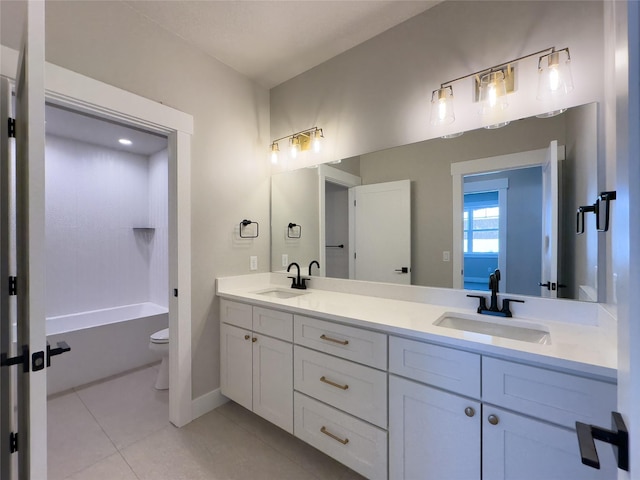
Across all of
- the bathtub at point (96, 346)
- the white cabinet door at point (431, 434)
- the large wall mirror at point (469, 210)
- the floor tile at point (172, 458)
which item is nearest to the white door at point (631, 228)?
the white cabinet door at point (431, 434)

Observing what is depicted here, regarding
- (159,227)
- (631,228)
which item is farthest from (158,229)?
(631,228)

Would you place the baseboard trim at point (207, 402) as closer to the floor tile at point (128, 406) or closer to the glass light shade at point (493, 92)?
the floor tile at point (128, 406)

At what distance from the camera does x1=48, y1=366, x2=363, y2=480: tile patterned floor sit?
64.2 inches

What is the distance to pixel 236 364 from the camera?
2.13 metres

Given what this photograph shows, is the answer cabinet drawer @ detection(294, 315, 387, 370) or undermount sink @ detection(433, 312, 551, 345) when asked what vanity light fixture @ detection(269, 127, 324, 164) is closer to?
cabinet drawer @ detection(294, 315, 387, 370)

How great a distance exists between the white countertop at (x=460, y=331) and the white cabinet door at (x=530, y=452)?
23cm

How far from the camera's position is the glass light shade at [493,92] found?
1.54 m

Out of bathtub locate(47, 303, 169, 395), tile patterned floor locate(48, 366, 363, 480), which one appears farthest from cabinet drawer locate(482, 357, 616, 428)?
bathtub locate(47, 303, 169, 395)

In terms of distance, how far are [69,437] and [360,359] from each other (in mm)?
2019

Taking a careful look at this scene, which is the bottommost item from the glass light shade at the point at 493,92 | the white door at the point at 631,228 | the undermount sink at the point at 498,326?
the undermount sink at the point at 498,326

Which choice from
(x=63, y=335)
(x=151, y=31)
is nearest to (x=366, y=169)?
(x=151, y=31)

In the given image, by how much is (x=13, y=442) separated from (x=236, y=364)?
3.97 feet

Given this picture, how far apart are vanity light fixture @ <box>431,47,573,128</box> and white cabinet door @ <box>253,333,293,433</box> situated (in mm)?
1700

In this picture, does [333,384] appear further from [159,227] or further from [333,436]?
[159,227]
